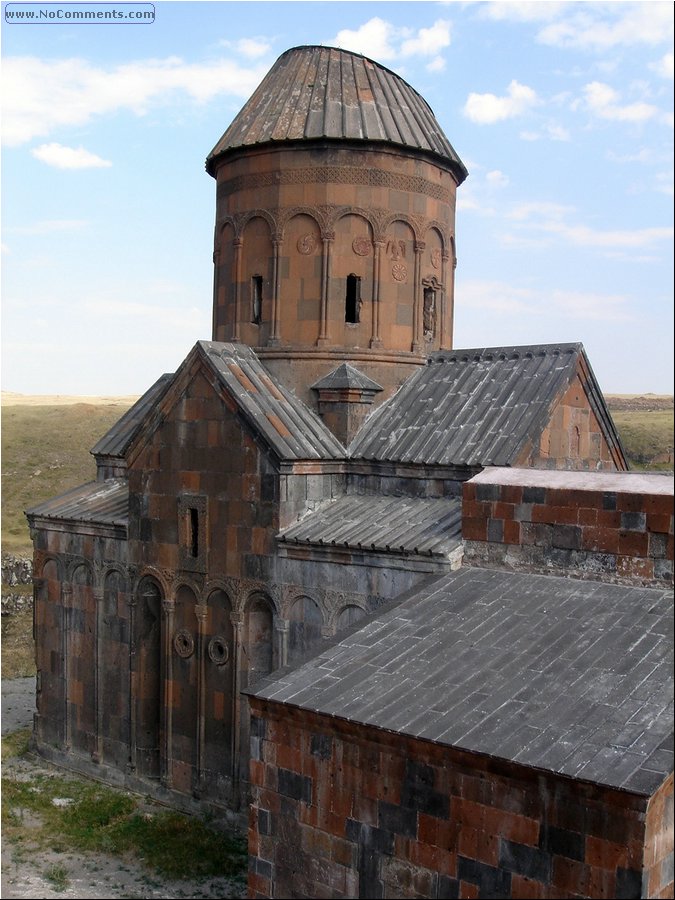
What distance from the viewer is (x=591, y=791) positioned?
529 cm

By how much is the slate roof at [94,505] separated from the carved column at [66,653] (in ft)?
2.89

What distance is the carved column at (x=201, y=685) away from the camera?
32.5ft

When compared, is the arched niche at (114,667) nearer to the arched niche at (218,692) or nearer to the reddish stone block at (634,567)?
the arched niche at (218,692)

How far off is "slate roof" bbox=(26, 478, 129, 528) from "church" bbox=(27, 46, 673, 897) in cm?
5

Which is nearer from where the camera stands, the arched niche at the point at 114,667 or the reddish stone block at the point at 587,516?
the reddish stone block at the point at 587,516

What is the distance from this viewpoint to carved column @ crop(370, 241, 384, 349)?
11.0m

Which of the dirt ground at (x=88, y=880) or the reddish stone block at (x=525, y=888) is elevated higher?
the reddish stone block at (x=525, y=888)

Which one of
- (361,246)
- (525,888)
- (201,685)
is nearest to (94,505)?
(201,685)

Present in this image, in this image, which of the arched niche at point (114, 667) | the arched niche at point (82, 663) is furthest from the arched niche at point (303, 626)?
the arched niche at point (82, 663)

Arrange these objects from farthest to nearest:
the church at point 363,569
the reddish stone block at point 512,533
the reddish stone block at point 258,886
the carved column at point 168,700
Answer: the carved column at point 168,700, the reddish stone block at point 512,533, the reddish stone block at point 258,886, the church at point 363,569

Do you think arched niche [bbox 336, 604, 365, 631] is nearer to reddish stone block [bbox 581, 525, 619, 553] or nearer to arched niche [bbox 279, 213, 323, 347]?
reddish stone block [bbox 581, 525, 619, 553]

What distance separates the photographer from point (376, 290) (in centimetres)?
1109

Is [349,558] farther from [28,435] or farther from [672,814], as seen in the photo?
[28,435]

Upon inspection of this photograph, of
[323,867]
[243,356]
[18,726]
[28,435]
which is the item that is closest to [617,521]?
[323,867]
